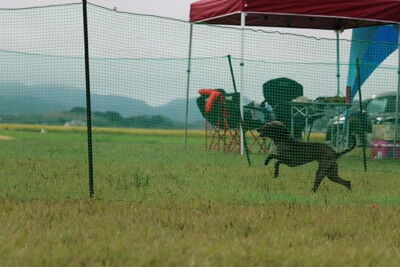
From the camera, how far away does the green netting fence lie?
8500mm

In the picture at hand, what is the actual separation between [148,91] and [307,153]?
7.30 ft

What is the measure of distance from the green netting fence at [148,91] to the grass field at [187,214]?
0.60 ft

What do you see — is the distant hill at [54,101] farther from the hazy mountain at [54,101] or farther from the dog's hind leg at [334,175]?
the dog's hind leg at [334,175]

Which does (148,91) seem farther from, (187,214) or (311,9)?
(311,9)

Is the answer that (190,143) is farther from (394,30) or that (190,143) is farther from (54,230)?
(54,230)

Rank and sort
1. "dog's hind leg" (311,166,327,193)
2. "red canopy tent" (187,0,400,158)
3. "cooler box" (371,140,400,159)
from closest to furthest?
"dog's hind leg" (311,166,327,193)
"cooler box" (371,140,400,159)
"red canopy tent" (187,0,400,158)

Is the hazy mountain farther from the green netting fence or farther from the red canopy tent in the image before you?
the red canopy tent

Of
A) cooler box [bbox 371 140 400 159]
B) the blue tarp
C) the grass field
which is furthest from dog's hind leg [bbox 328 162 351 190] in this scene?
cooler box [bbox 371 140 400 159]

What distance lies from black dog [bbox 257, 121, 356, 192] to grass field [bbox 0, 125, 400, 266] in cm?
19

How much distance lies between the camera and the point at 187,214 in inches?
221

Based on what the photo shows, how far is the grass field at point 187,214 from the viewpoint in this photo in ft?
13.3

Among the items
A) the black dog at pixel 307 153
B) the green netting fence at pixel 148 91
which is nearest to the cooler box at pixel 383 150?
the green netting fence at pixel 148 91

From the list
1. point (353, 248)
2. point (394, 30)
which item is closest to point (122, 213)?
point (353, 248)

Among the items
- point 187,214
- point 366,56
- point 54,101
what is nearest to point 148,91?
point 54,101
